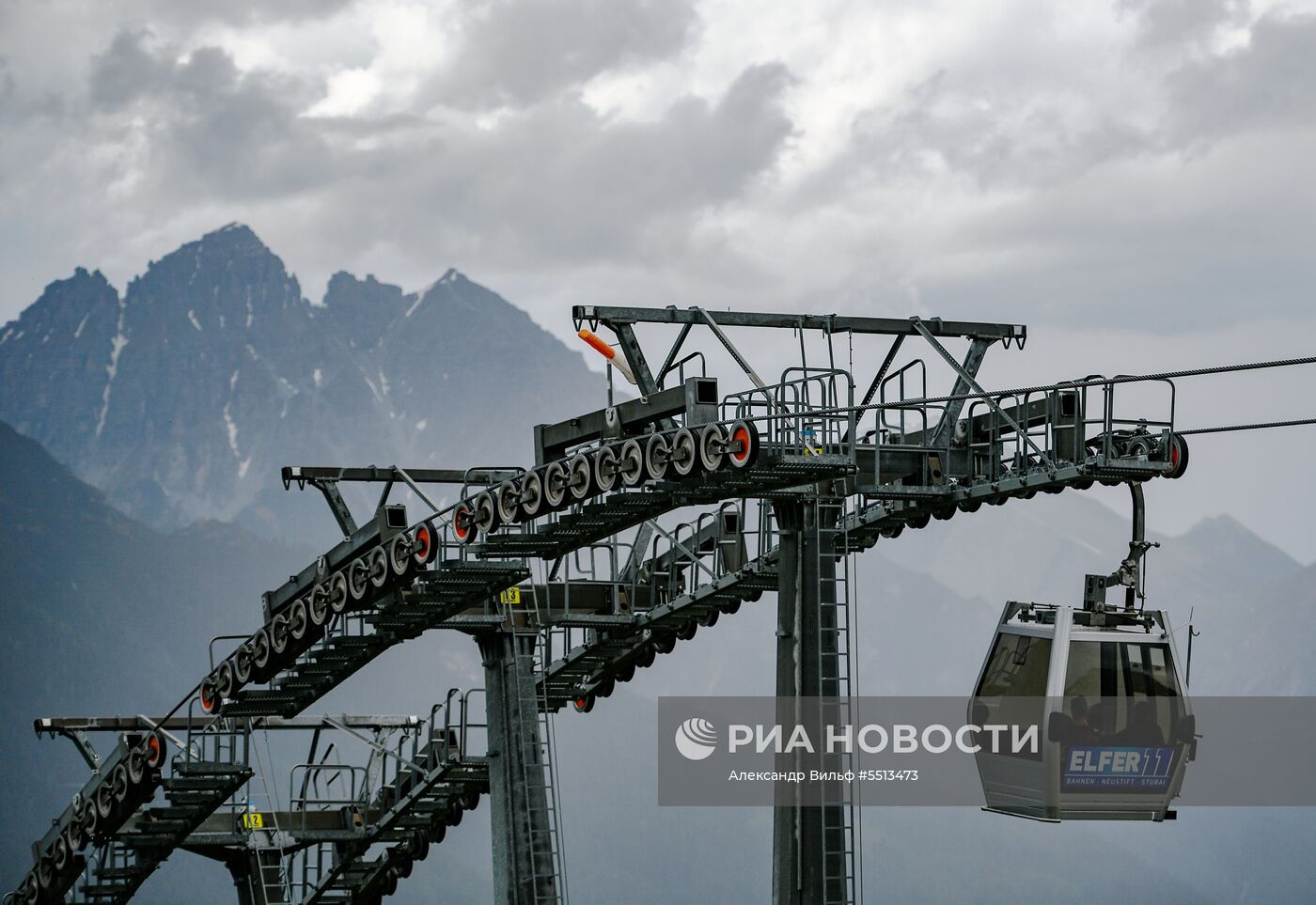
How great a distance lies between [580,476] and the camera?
27250mm

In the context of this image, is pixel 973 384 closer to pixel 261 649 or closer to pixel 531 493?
pixel 531 493

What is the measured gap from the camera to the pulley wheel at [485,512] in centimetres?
2936

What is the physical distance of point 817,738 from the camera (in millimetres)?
27109

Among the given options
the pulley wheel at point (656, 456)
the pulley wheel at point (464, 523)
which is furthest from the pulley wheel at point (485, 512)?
the pulley wheel at point (656, 456)

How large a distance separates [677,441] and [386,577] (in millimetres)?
7489

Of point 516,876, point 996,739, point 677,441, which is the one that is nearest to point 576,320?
point 677,441

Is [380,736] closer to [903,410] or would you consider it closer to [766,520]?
[766,520]

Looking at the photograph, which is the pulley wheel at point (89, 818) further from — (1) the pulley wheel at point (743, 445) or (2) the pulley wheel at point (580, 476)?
(1) the pulley wheel at point (743, 445)

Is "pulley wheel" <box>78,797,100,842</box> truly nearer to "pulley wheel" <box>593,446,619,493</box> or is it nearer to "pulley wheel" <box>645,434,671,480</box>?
"pulley wheel" <box>593,446,619,493</box>

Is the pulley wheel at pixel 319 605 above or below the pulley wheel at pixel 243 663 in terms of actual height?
above

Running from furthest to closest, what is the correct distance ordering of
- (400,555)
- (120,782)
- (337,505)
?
(120,782) < (337,505) < (400,555)

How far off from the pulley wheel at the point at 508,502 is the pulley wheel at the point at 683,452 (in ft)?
12.7

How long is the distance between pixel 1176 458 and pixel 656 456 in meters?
7.20

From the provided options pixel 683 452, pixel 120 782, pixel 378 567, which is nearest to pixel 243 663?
pixel 120 782
